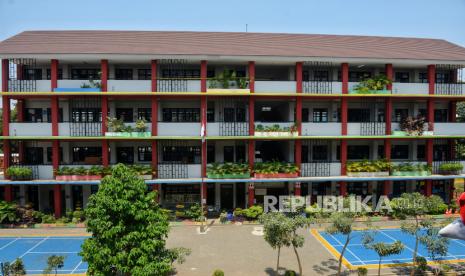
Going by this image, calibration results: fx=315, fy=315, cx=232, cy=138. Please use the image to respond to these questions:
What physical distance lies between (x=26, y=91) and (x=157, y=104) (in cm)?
926

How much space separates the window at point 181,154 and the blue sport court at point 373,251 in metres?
10.8

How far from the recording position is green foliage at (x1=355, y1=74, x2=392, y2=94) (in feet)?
79.9

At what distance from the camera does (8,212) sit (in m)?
22.1

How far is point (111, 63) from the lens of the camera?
80.9ft

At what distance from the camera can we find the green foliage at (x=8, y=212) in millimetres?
21984

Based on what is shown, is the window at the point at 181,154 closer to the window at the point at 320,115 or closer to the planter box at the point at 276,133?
the planter box at the point at 276,133

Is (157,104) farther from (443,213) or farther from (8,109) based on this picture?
(443,213)

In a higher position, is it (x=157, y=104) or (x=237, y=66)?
(x=237, y=66)

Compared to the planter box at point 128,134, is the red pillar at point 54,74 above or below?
above

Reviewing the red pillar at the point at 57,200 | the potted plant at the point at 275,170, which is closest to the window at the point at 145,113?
the red pillar at the point at 57,200

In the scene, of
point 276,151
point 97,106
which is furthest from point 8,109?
point 276,151

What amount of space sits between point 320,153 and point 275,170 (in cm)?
499

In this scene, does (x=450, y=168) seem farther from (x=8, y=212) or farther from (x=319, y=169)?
(x=8, y=212)

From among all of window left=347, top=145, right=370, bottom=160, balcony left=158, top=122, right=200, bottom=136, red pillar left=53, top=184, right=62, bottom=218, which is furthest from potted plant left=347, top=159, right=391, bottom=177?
red pillar left=53, top=184, right=62, bottom=218
